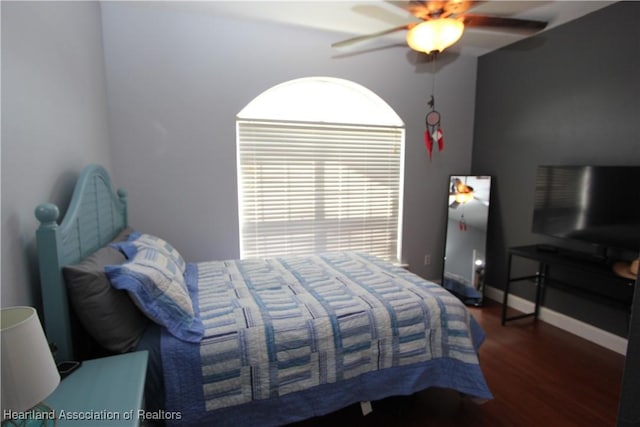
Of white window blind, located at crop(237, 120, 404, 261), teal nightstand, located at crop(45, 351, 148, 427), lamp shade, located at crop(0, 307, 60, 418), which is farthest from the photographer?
white window blind, located at crop(237, 120, 404, 261)

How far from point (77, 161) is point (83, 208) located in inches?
17.0

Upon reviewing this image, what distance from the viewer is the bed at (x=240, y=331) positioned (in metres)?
1.35

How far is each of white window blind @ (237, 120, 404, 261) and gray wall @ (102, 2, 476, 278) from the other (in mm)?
209

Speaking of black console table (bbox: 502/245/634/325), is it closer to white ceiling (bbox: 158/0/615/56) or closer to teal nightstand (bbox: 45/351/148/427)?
white ceiling (bbox: 158/0/615/56)

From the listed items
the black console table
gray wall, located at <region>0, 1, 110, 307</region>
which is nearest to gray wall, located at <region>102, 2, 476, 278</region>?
gray wall, located at <region>0, 1, 110, 307</region>

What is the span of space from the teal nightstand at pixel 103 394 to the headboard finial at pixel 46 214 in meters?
0.58

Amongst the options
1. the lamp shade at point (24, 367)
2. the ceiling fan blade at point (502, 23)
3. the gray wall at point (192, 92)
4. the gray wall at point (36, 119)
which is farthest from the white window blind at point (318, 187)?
the lamp shade at point (24, 367)

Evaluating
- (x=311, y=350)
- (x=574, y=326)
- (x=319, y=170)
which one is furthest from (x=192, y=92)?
(x=574, y=326)

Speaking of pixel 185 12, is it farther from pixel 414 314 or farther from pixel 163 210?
pixel 414 314

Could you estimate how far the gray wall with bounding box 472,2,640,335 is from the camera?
2.43 metres

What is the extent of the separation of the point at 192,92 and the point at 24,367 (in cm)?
246

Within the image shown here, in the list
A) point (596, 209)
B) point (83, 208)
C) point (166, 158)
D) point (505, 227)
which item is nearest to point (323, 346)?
point (83, 208)

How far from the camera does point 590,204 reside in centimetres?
246

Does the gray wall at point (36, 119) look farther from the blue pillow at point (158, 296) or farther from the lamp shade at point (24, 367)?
the lamp shade at point (24, 367)
